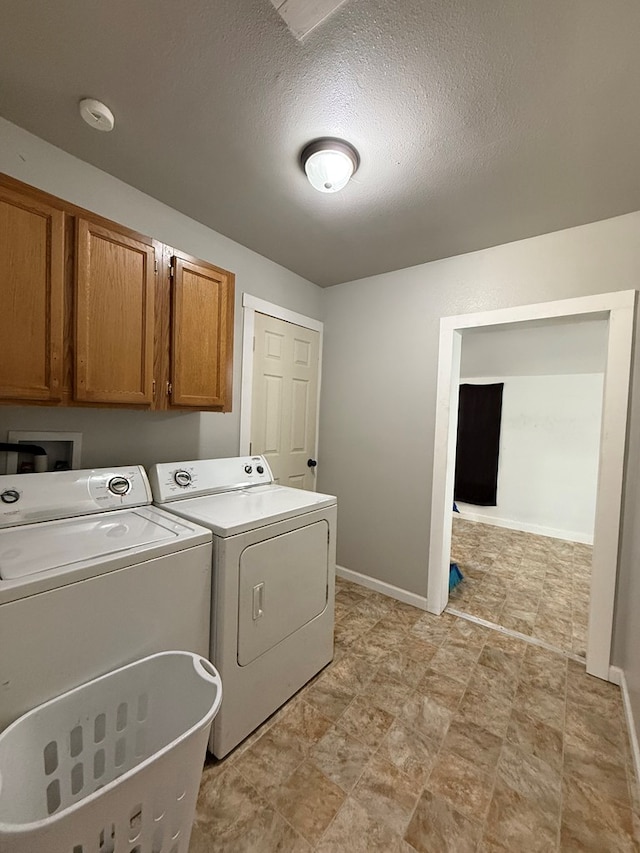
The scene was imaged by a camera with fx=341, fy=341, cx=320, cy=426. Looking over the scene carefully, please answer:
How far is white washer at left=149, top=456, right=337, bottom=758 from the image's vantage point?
133 centimetres

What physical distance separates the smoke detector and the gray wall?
189 cm

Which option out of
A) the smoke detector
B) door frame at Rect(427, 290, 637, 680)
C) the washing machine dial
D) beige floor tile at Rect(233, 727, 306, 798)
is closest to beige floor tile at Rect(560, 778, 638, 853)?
door frame at Rect(427, 290, 637, 680)

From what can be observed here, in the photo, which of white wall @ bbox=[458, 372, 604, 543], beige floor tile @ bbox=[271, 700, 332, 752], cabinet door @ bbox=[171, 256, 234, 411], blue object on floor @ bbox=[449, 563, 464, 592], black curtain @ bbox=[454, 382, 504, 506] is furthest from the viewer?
black curtain @ bbox=[454, 382, 504, 506]

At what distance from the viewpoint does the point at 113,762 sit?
109 centimetres

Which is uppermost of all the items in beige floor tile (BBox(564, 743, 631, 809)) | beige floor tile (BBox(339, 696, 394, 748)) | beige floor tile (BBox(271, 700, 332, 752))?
beige floor tile (BBox(564, 743, 631, 809))

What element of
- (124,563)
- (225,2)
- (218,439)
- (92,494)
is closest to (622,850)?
(124,563)

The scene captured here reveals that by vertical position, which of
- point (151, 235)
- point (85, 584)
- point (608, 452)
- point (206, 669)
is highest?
point (151, 235)

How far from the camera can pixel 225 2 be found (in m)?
0.95

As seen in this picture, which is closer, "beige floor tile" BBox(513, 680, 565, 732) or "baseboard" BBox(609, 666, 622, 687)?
"beige floor tile" BBox(513, 680, 565, 732)

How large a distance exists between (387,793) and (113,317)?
7.01 feet

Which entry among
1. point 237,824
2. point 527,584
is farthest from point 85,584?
point 527,584

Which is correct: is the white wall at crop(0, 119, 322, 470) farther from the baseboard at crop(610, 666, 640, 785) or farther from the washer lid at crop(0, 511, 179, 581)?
the baseboard at crop(610, 666, 640, 785)

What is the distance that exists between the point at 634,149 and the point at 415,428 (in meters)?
1.71

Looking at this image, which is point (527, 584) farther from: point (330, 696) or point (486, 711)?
point (330, 696)
